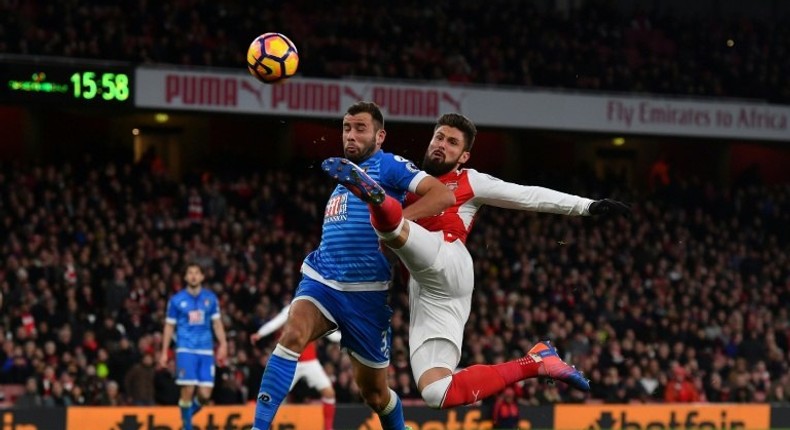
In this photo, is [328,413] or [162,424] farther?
[162,424]

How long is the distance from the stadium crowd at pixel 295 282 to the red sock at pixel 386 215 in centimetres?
1006

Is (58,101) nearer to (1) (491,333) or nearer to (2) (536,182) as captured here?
(1) (491,333)

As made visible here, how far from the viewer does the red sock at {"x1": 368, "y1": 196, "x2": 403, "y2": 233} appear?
297 inches

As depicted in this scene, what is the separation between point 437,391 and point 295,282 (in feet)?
45.3

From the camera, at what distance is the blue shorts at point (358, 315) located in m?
8.34

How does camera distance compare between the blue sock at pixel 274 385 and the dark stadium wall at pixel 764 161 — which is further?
the dark stadium wall at pixel 764 161

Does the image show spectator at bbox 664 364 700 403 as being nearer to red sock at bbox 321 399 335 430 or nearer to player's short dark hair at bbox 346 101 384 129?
red sock at bbox 321 399 335 430

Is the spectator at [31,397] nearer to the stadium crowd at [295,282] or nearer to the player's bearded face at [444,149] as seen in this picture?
the stadium crowd at [295,282]

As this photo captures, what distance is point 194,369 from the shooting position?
14367mm

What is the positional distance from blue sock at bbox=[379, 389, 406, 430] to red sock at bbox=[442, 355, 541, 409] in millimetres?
428

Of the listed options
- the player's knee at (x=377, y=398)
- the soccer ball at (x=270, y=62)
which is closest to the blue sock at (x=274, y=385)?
the player's knee at (x=377, y=398)

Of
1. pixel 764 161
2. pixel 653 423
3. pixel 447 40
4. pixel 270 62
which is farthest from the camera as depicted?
pixel 764 161

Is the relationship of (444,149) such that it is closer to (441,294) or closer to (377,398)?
(441,294)

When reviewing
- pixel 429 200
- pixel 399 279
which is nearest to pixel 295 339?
pixel 429 200
